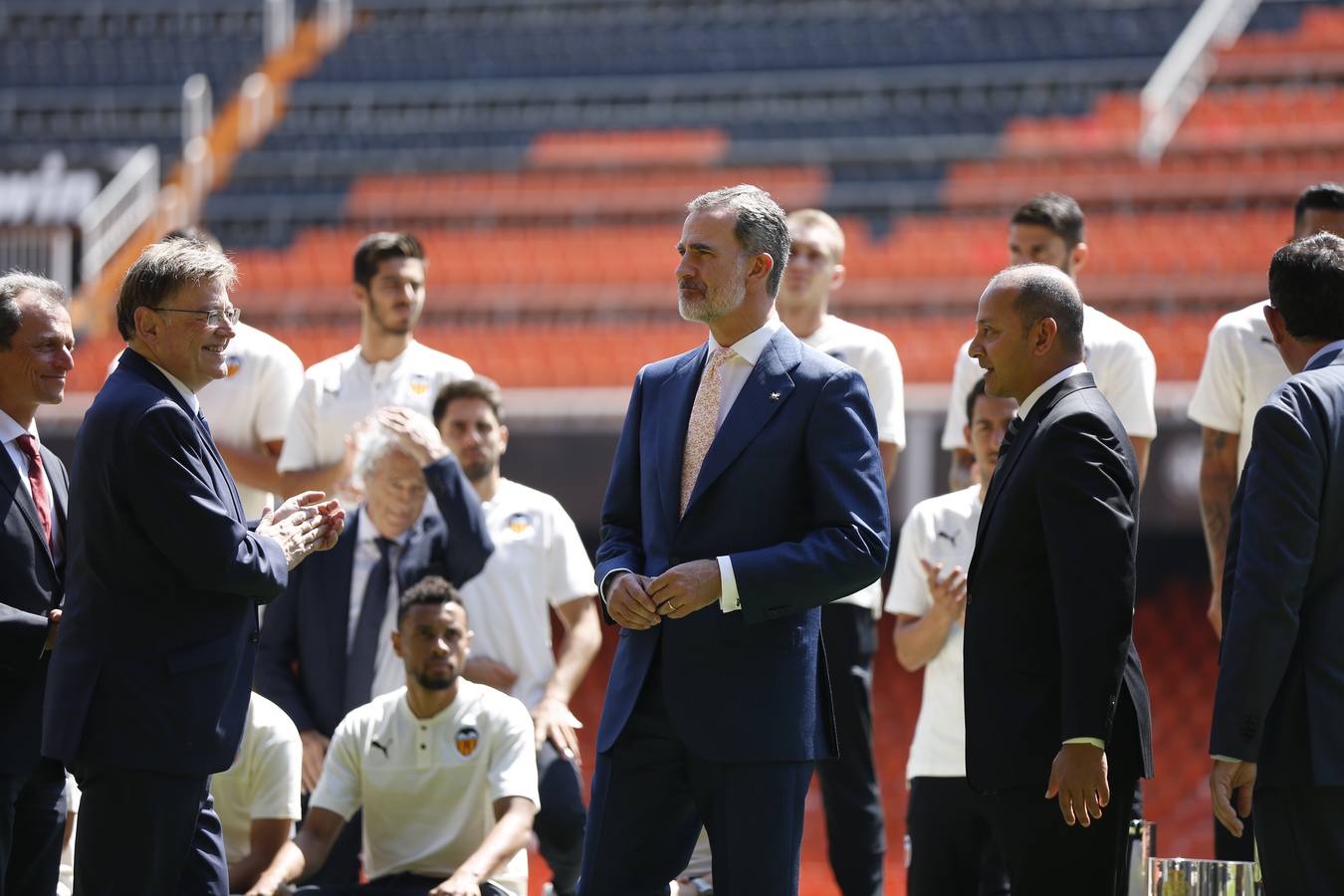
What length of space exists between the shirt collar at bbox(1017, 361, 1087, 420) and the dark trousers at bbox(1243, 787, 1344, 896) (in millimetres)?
849

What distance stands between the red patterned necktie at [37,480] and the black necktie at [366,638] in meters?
1.38

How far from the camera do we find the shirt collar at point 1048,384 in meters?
3.34

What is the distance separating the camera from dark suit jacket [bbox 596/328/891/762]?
322 centimetres

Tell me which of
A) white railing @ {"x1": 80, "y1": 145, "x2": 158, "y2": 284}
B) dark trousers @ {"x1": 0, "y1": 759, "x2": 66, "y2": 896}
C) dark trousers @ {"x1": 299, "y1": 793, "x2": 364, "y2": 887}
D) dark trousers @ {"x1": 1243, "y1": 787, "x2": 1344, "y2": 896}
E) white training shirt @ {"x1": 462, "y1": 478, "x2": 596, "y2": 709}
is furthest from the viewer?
white railing @ {"x1": 80, "y1": 145, "x2": 158, "y2": 284}

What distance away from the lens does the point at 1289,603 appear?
9.93ft

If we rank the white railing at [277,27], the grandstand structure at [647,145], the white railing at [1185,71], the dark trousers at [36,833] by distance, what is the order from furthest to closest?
1. the white railing at [277,27]
2. the white railing at [1185,71]
3. the grandstand structure at [647,145]
4. the dark trousers at [36,833]

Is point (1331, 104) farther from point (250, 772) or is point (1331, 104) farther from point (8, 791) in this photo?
point (8, 791)

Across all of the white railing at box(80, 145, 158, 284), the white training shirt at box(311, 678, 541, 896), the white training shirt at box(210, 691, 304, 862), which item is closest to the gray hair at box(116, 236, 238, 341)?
the white training shirt at box(210, 691, 304, 862)

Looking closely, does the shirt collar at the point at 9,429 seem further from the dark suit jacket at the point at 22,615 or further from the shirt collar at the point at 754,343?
the shirt collar at the point at 754,343

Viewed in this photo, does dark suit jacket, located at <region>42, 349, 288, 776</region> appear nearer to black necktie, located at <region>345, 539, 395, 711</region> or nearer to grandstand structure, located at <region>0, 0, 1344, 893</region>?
black necktie, located at <region>345, 539, 395, 711</region>

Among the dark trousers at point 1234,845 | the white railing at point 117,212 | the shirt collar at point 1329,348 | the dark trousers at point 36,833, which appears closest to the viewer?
the shirt collar at point 1329,348

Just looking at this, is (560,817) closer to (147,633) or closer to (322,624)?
(322,624)

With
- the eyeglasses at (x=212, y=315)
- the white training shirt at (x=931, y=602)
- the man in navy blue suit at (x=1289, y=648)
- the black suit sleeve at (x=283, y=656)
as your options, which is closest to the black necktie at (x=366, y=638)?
the black suit sleeve at (x=283, y=656)

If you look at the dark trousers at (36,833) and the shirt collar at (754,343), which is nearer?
the shirt collar at (754,343)
